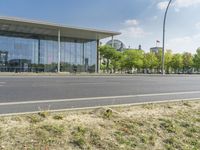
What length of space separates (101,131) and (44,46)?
47.3 m

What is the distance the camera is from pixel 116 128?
5234 mm

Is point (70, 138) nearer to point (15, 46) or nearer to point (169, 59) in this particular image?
point (15, 46)

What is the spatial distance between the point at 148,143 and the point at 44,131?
6.44 ft

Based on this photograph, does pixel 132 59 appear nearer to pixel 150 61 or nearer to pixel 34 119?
pixel 150 61

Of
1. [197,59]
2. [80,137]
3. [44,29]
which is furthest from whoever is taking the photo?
[197,59]

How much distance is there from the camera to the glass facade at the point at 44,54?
151ft

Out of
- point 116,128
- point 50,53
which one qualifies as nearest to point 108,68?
point 50,53

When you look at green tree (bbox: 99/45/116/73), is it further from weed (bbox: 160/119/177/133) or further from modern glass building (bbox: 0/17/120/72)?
weed (bbox: 160/119/177/133)

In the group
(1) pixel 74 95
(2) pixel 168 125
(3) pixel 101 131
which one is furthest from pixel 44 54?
(3) pixel 101 131

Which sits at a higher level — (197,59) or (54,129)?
(197,59)

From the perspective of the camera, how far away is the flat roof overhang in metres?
39.8

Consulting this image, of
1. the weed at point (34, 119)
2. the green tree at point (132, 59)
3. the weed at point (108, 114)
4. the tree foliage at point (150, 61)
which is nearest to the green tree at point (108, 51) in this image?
the tree foliage at point (150, 61)

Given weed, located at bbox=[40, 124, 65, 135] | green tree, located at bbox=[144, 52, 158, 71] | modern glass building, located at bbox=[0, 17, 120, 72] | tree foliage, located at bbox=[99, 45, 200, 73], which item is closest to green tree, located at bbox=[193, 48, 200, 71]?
tree foliage, located at bbox=[99, 45, 200, 73]

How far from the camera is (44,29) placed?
44844 millimetres
